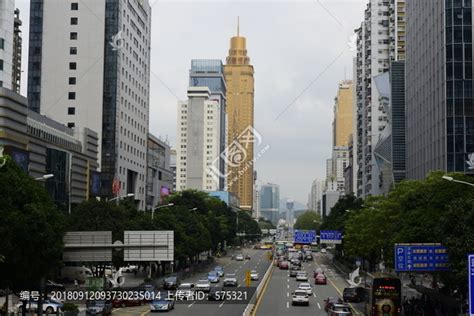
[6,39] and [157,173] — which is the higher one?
[6,39]

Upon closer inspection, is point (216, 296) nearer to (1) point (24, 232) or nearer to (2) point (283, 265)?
(1) point (24, 232)

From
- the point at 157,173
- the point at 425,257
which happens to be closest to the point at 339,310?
the point at 425,257

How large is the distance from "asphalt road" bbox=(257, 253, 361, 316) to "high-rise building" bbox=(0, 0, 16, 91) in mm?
36105

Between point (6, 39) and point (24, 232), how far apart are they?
4546 cm

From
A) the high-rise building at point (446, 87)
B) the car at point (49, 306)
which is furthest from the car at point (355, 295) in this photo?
the high-rise building at point (446, 87)

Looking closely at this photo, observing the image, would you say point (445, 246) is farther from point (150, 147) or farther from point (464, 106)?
point (150, 147)

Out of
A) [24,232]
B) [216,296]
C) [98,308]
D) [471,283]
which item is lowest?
[216,296]

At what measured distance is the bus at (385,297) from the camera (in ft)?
144

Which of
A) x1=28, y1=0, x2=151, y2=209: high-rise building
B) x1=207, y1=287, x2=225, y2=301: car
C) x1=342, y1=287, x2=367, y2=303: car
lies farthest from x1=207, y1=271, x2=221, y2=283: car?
x1=28, y1=0, x2=151, y2=209: high-rise building

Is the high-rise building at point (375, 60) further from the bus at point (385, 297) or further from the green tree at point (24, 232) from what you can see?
the green tree at point (24, 232)

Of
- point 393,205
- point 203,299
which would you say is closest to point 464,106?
point 393,205

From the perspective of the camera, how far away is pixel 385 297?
44.2 metres

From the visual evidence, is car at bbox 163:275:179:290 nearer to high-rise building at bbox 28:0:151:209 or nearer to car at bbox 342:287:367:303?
car at bbox 342:287:367:303

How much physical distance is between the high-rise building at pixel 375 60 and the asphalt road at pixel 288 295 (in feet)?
190
